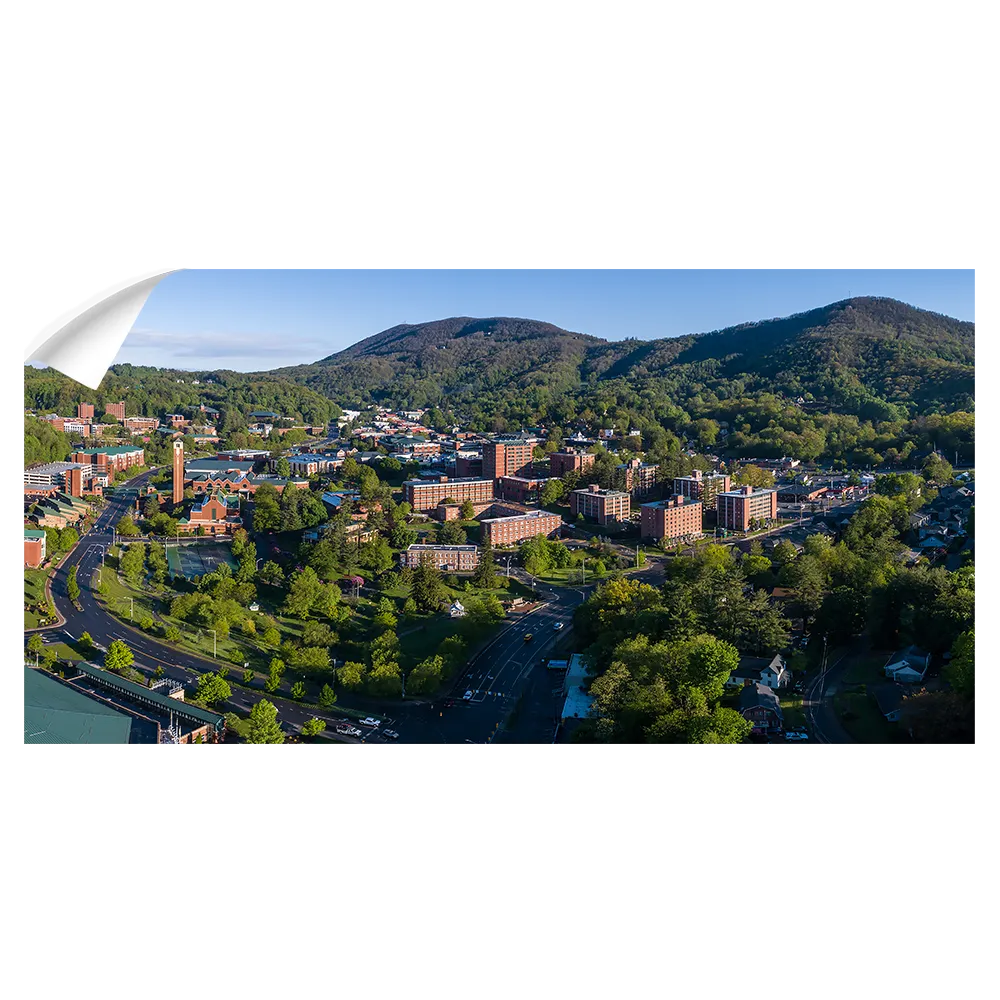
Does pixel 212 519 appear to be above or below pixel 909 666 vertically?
above

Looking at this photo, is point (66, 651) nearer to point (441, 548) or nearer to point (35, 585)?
point (35, 585)

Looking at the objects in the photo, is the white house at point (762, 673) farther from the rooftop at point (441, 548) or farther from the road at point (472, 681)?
the rooftop at point (441, 548)

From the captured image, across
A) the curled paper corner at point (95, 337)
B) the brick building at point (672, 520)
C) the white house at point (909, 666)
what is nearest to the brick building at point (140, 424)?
the brick building at point (672, 520)

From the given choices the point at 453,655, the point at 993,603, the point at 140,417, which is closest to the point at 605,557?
the point at 453,655

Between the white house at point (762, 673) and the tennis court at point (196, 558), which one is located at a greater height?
the tennis court at point (196, 558)

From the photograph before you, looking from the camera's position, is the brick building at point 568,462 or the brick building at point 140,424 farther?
the brick building at point 140,424

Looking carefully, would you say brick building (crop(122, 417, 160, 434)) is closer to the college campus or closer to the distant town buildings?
the college campus

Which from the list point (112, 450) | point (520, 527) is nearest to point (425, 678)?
point (520, 527)
